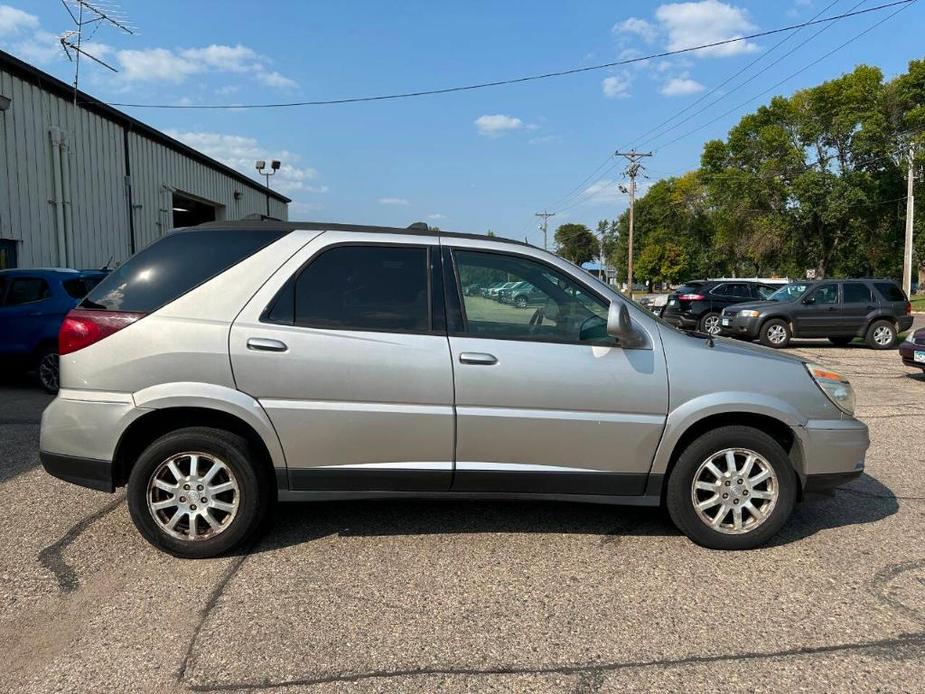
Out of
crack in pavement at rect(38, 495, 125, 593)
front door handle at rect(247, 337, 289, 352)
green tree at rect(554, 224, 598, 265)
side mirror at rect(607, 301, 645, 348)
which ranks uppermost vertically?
green tree at rect(554, 224, 598, 265)

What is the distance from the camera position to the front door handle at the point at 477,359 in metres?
3.60

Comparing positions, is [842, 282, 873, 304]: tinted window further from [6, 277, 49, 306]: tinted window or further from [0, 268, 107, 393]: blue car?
[6, 277, 49, 306]: tinted window

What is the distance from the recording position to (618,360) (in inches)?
145

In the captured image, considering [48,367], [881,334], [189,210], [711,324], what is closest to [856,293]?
[881,334]

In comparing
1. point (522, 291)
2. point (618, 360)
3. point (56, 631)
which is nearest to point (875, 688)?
point (618, 360)

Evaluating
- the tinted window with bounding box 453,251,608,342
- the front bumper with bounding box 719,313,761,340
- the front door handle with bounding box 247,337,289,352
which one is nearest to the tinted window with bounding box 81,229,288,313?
the front door handle with bounding box 247,337,289,352

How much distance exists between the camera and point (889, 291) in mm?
15375

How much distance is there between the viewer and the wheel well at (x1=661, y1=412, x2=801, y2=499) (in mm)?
3824

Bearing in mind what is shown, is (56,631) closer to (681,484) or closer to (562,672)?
(562,672)

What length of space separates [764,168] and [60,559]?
47.4m

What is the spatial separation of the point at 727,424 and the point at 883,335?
46.2 feet

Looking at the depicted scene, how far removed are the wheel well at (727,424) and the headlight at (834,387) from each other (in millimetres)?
340

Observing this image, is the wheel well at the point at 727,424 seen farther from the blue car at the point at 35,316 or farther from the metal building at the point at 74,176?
the metal building at the point at 74,176

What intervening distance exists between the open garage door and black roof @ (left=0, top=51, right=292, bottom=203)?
148 centimetres
